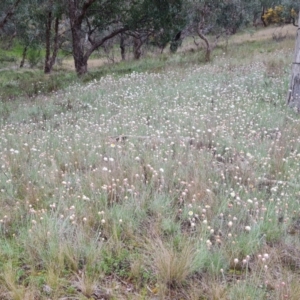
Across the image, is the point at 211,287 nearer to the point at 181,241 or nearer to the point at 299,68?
the point at 181,241

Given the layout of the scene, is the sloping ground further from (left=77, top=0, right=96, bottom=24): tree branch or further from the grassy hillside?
the grassy hillside

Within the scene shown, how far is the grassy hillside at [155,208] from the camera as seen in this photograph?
2.86 m

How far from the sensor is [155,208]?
12.2 feet

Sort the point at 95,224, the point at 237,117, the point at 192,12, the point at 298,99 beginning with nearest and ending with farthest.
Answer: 1. the point at 95,224
2. the point at 237,117
3. the point at 298,99
4. the point at 192,12

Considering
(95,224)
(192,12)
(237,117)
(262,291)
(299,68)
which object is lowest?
(262,291)

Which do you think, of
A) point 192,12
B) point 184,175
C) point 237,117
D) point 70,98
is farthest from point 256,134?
point 192,12

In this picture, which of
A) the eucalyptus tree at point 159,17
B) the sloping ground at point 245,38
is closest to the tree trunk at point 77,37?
the eucalyptus tree at point 159,17

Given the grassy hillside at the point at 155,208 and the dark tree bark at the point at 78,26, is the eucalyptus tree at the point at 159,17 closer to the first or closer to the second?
the dark tree bark at the point at 78,26

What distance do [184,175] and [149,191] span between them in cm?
55

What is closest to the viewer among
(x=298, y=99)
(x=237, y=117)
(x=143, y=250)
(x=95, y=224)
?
(x=143, y=250)

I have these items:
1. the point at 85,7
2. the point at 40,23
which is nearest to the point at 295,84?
the point at 85,7

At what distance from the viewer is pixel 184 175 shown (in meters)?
4.30

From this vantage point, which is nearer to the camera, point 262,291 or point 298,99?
point 262,291

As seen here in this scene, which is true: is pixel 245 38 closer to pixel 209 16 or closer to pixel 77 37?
pixel 209 16
